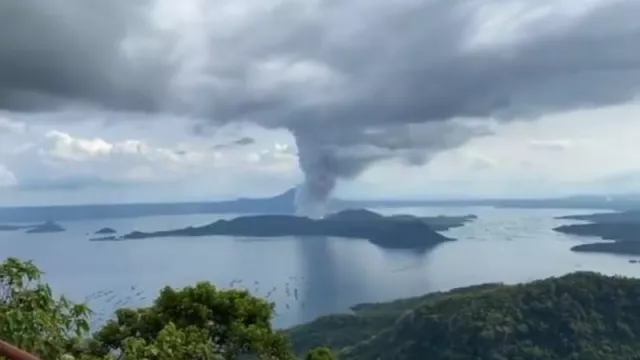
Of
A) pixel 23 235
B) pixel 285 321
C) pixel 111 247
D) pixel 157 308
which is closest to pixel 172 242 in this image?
pixel 111 247

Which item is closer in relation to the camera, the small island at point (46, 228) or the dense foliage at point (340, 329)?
the dense foliage at point (340, 329)

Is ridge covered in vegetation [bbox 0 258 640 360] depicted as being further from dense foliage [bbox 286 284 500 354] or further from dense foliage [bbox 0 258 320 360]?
dense foliage [bbox 0 258 320 360]

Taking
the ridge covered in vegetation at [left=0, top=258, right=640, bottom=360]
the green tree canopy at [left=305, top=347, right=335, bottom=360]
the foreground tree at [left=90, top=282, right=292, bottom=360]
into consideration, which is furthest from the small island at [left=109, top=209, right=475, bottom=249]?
the foreground tree at [left=90, top=282, right=292, bottom=360]

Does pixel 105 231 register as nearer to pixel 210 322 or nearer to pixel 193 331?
pixel 210 322

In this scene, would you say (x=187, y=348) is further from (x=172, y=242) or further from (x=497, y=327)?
(x=172, y=242)

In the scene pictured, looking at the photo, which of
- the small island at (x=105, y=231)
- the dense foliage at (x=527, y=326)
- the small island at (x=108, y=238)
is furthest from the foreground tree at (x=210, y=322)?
the small island at (x=105, y=231)

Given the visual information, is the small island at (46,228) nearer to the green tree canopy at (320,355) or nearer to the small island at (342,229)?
the small island at (342,229)

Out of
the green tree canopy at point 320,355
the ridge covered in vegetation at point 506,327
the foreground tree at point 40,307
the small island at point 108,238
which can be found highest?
the foreground tree at point 40,307

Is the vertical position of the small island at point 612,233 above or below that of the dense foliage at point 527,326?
above
